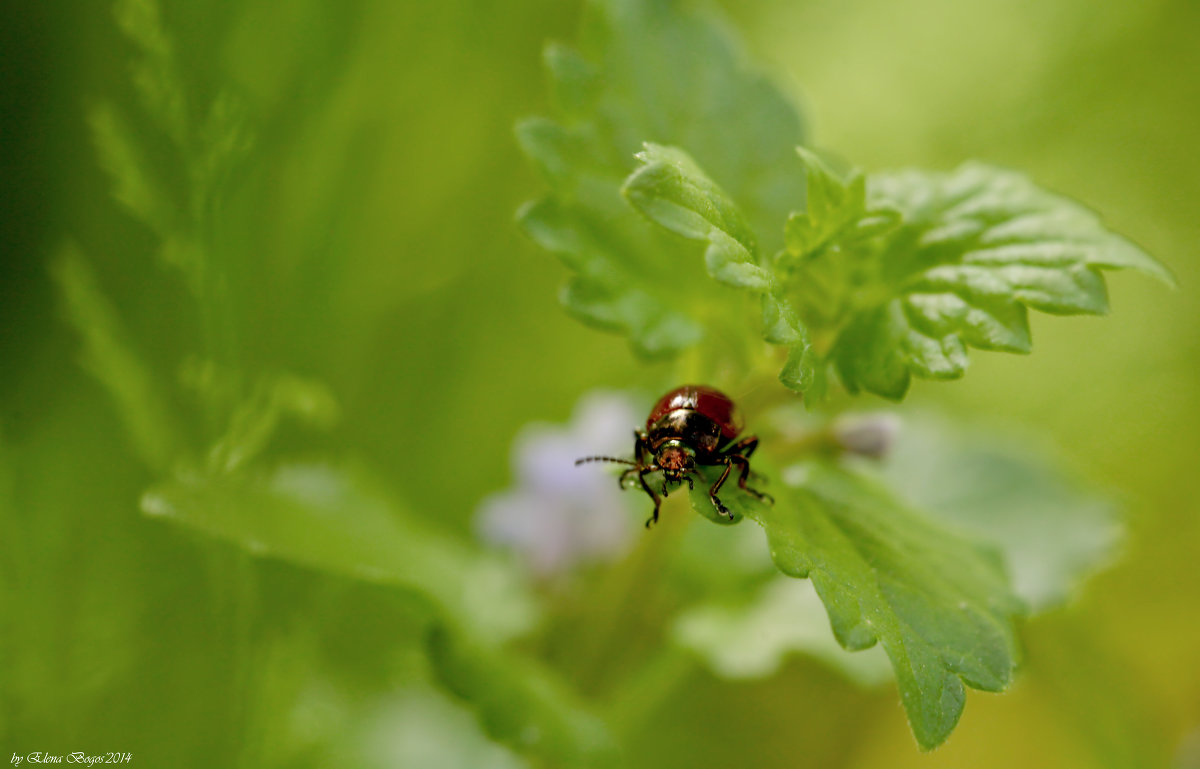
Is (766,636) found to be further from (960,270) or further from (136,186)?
(136,186)

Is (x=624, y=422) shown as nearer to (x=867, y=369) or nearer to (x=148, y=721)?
(x=867, y=369)

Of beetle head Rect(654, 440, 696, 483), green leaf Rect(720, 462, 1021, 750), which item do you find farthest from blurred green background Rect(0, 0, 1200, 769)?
A: green leaf Rect(720, 462, 1021, 750)

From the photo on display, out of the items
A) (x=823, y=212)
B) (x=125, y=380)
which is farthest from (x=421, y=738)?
Result: (x=823, y=212)

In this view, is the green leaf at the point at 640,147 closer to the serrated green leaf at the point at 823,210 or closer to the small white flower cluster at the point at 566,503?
the serrated green leaf at the point at 823,210

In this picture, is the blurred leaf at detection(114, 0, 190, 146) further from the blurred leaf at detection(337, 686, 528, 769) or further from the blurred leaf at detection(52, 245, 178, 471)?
the blurred leaf at detection(337, 686, 528, 769)

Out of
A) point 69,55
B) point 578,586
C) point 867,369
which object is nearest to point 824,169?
point 867,369

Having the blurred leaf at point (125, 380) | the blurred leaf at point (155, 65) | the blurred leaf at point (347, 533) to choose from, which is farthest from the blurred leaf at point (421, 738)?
the blurred leaf at point (155, 65)
